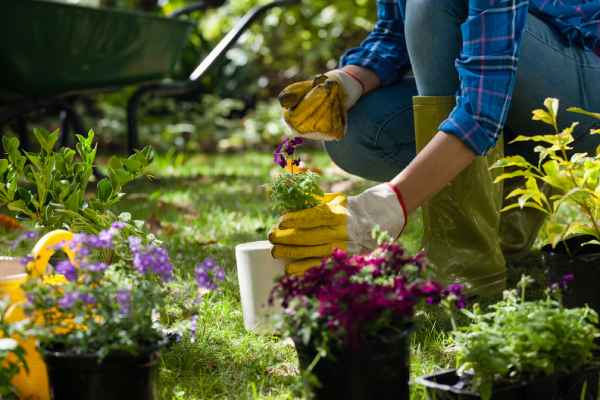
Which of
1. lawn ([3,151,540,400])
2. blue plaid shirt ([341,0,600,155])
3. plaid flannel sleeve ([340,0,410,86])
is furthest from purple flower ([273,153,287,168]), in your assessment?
plaid flannel sleeve ([340,0,410,86])

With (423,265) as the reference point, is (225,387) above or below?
below

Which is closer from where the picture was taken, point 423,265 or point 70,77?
point 423,265

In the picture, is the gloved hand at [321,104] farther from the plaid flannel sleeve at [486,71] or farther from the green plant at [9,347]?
the green plant at [9,347]

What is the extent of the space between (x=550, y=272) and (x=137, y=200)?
228cm

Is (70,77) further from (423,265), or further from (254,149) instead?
(423,265)

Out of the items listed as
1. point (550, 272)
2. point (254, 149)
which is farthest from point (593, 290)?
point (254, 149)

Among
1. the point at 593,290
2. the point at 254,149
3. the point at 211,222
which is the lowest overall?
the point at 593,290

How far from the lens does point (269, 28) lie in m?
6.33

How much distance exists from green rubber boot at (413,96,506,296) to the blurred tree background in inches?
144

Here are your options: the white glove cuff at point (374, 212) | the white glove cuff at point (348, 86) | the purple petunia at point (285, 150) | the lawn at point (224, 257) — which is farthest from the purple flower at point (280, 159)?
the white glove cuff at point (348, 86)

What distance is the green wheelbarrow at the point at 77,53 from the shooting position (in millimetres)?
3508

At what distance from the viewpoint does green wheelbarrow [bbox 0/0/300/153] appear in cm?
351

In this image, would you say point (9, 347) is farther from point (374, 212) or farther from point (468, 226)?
point (468, 226)

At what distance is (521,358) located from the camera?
3.96 ft
